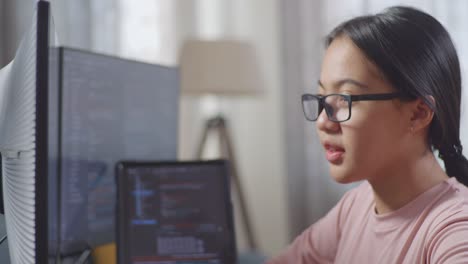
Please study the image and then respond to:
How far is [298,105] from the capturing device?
273 centimetres

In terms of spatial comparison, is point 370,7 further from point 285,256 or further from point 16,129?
point 16,129

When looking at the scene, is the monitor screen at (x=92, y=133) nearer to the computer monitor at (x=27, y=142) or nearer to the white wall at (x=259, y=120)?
the computer monitor at (x=27, y=142)

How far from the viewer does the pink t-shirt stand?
2.50ft

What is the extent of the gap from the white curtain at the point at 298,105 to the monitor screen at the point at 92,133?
1.29 metres

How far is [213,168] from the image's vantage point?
3.94 ft

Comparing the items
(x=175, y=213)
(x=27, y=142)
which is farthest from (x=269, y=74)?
(x=27, y=142)

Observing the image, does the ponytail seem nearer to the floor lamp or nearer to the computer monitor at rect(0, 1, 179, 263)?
the computer monitor at rect(0, 1, 179, 263)

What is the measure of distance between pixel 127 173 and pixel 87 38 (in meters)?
1.12

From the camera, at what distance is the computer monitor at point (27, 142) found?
62 centimetres

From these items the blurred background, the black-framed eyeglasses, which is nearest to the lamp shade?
the blurred background

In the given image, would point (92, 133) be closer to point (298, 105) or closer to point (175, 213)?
point (175, 213)

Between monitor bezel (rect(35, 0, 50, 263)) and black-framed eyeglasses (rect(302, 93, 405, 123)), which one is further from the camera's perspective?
black-framed eyeglasses (rect(302, 93, 405, 123))

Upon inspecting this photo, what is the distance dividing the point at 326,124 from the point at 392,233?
8.2 inches

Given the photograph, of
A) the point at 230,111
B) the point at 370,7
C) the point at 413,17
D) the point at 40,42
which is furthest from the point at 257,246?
the point at 40,42
